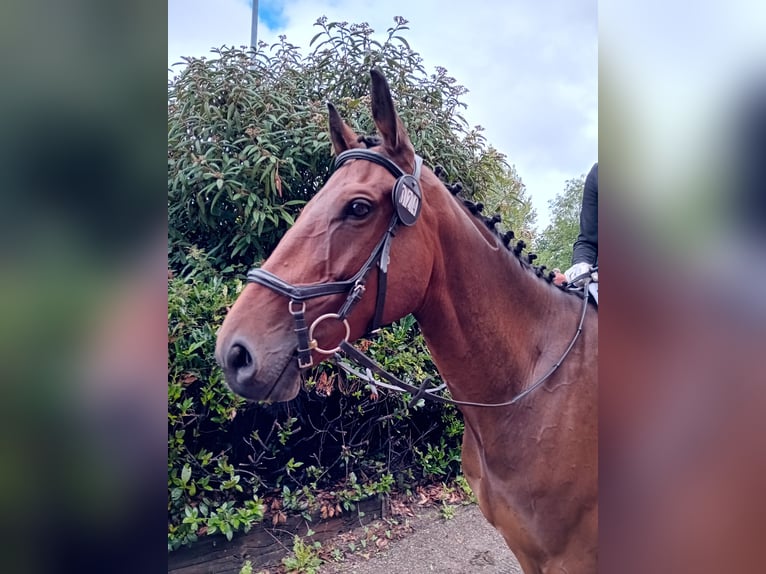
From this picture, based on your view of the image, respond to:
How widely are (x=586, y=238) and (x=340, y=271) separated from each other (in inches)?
62.3

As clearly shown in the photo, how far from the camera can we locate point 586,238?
241 cm

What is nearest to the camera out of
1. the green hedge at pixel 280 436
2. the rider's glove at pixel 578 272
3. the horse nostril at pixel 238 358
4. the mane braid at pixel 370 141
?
the horse nostril at pixel 238 358

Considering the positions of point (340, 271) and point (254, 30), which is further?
point (254, 30)

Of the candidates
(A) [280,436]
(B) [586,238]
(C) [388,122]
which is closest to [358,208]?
(C) [388,122]

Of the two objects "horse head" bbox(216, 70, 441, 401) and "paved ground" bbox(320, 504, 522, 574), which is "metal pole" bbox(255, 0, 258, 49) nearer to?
"horse head" bbox(216, 70, 441, 401)

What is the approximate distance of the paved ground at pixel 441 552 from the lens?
126 inches

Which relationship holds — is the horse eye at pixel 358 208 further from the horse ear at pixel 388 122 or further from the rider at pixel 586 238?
the rider at pixel 586 238

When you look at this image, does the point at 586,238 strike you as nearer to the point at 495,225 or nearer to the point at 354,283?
the point at 495,225

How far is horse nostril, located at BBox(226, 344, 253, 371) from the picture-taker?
4.43ft

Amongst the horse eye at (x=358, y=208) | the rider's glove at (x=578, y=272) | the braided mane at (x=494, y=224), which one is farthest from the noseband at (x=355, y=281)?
the rider's glove at (x=578, y=272)

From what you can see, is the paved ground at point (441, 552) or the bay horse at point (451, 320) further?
the paved ground at point (441, 552)

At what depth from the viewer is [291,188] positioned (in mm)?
3184
